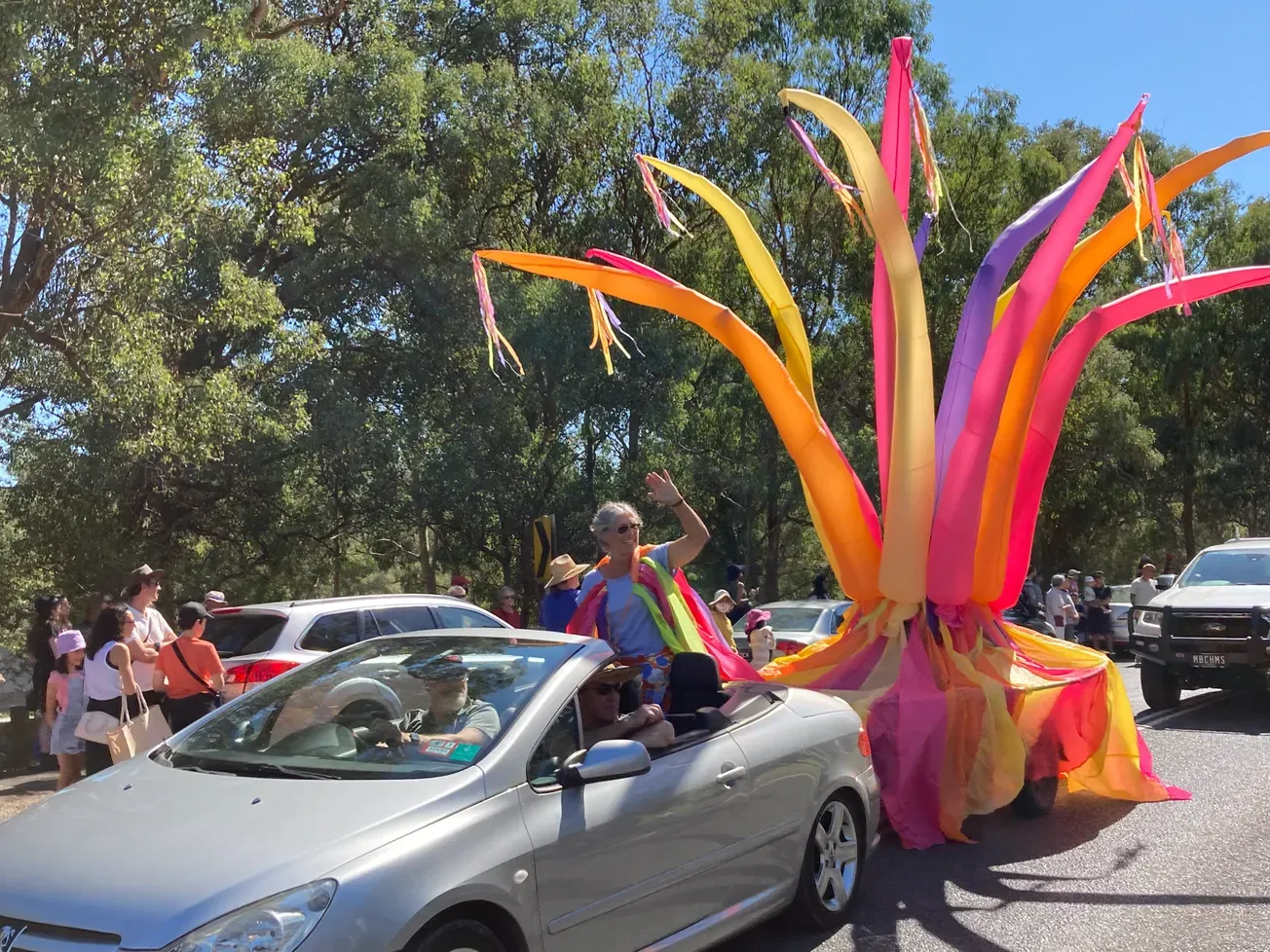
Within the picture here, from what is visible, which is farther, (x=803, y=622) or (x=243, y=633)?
(x=803, y=622)

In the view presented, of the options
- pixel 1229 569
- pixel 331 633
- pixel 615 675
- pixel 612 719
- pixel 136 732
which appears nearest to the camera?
pixel 612 719

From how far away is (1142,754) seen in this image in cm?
885

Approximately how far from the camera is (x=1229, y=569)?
15.2 meters

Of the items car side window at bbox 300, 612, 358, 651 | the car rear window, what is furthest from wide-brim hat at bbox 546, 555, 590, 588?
the car rear window

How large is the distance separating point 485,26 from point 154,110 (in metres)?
13.5

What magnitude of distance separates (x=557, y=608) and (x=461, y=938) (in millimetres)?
6064

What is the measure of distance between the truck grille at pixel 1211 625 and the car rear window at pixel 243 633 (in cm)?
950

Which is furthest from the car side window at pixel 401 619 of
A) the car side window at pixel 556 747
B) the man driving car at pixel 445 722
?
the car side window at pixel 556 747

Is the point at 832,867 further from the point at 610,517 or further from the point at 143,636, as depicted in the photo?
the point at 143,636

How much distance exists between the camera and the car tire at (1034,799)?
844 centimetres

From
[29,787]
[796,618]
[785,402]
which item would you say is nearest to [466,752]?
[785,402]

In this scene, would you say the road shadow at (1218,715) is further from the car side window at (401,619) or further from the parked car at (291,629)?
the parked car at (291,629)

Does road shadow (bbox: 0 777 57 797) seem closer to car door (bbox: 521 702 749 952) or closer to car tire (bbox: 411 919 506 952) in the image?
car door (bbox: 521 702 749 952)

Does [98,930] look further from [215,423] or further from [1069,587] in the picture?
[1069,587]
